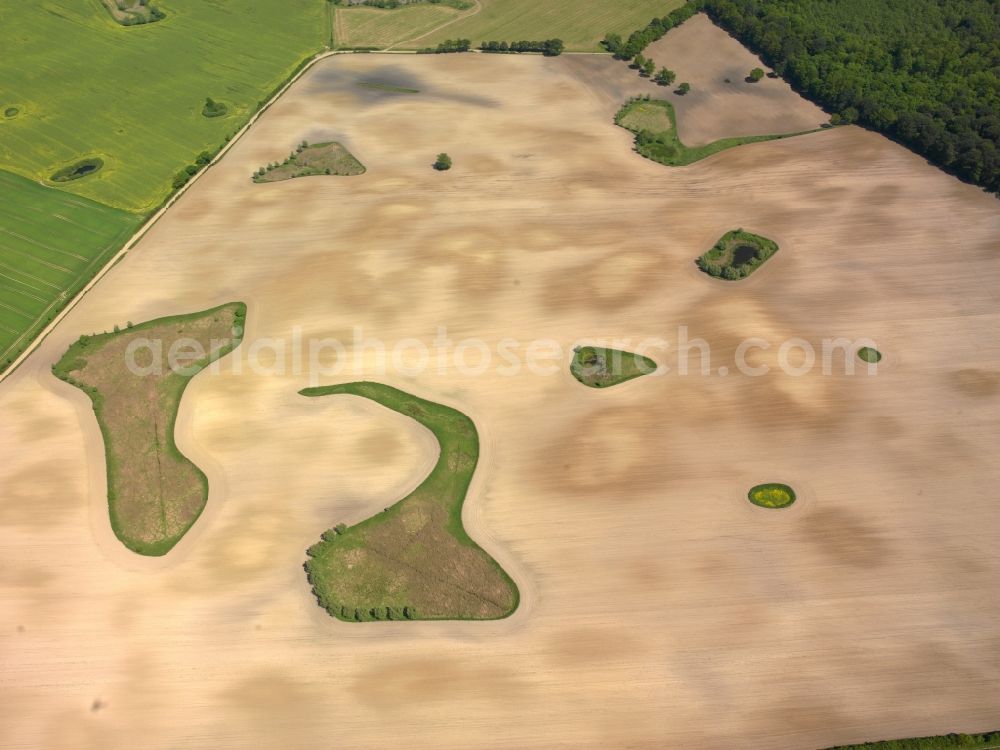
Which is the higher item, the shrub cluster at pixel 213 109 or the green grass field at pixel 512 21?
the green grass field at pixel 512 21

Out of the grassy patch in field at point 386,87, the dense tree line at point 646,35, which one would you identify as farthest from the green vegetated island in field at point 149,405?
the dense tree line at point 646,35

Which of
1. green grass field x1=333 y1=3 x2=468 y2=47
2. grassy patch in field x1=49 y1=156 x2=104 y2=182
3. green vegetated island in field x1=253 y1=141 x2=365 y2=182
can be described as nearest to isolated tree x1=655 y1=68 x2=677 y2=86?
green grass field x1=333 y1=3 x2=468 y2=47

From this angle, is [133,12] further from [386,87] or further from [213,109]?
[386,87]

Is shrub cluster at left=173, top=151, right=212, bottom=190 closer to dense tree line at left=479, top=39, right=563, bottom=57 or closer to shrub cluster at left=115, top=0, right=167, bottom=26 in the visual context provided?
shrub cluster at left=115, top=0, right=167, bottom=26

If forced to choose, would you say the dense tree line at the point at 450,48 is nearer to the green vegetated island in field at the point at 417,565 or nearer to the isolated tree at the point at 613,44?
the isolated tree at the point at 613,44

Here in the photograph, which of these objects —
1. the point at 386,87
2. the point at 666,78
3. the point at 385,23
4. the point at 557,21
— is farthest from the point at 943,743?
the point at 385,23

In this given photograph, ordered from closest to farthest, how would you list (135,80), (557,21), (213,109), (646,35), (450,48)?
(213,109)
(135,80)
(646,35)
(450,48)
(557,21)
